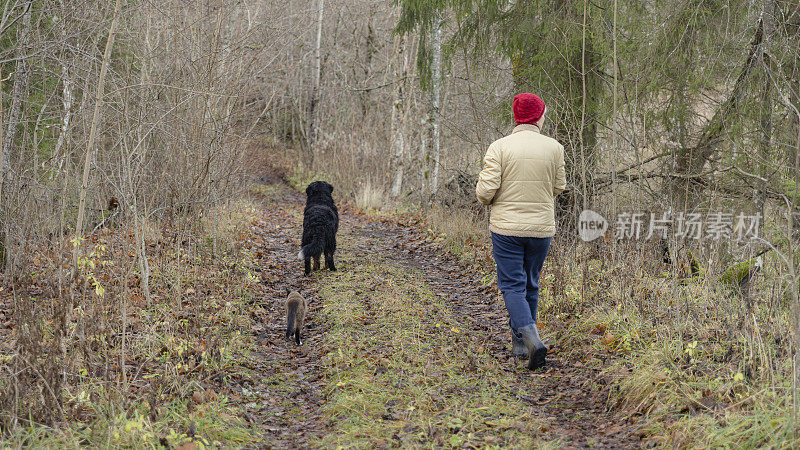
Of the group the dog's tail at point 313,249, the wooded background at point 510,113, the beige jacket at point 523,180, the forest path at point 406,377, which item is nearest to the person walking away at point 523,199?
the beige jacket at point 523,180

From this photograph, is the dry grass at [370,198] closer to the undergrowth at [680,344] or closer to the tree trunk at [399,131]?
the tree trunk at [399,131]

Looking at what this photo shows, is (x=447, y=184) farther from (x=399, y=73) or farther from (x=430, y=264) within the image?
(x=399, y=73)

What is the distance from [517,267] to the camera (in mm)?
5414

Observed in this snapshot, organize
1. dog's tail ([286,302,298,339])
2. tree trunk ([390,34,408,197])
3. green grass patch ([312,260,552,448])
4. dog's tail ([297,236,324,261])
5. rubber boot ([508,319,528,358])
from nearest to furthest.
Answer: green grass patch ([312,260,552,448]) → rubber boot ([508,319,528,358]) → dog's tail ([286,302,298,339]) → dog's tail ([297,236,324,261]) → tree trunk ([390,34,408,197])

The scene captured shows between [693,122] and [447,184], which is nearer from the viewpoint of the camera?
[693,122]

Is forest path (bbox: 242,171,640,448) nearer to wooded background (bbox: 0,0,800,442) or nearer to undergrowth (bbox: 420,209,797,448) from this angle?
undergrowth (bbox: 420,209,797,448)

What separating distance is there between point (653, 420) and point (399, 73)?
1426cm

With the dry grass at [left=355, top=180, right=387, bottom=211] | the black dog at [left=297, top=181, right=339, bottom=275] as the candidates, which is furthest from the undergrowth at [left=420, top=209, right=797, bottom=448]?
the dry grass at [left=355, top=180, right=387, bottom=211]

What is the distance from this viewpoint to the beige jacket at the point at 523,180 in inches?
208

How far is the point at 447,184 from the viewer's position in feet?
42.1

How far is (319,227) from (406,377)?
4.01 meters

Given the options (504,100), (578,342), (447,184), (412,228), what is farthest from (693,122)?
(412,228)

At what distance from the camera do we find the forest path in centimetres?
395

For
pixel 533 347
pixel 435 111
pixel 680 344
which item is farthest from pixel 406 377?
pixel 435 111
